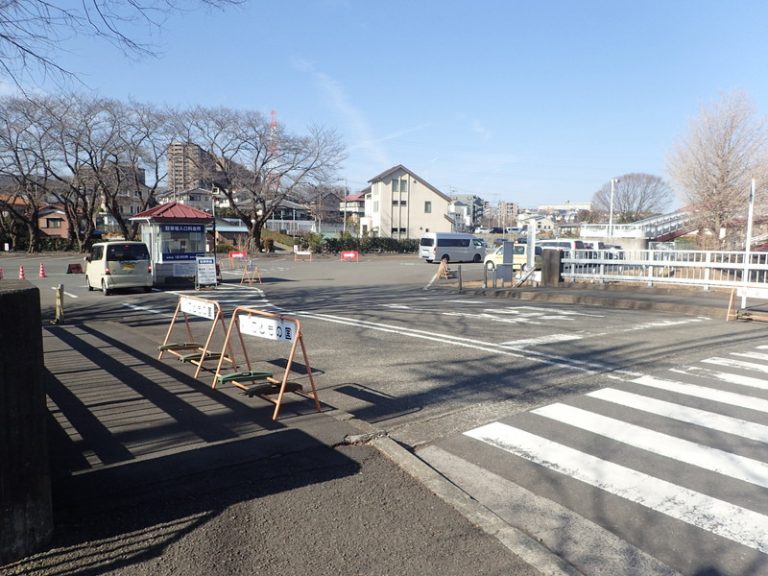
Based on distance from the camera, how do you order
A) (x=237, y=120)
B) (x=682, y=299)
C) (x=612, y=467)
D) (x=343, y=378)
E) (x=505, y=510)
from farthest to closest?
(x=237, y=120)
(x=682, y=299)
(x=343, y=378)
(x=612, y=467)
(x=505, y=510)

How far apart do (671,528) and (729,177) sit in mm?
30650

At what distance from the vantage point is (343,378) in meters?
7.98

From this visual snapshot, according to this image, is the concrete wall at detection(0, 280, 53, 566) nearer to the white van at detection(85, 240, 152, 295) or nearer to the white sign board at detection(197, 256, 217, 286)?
the white van at detection(85, 240, 152, 295)

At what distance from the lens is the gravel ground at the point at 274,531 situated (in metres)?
3.36

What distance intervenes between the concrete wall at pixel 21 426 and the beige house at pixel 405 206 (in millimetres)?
68954

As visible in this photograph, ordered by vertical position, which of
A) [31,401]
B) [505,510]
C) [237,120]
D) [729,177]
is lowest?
[505,510]

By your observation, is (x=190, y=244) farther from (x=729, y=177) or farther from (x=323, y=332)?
(x=729, y=177)

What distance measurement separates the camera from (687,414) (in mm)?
6320

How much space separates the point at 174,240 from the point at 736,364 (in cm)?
2057

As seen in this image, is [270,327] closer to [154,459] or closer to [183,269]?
[154,459]

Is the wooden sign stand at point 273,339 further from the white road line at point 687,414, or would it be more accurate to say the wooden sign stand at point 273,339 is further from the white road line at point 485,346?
the white road line at point 485,346

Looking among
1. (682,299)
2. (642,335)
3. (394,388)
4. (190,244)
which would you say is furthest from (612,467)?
(190,244)

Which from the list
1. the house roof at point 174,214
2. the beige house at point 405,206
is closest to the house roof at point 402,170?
the beige house at point 405,206

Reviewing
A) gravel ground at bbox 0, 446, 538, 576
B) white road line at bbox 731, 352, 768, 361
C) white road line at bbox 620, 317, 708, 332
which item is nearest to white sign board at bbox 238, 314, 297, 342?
gravel ground at bbox 0, 446, 538, 576
